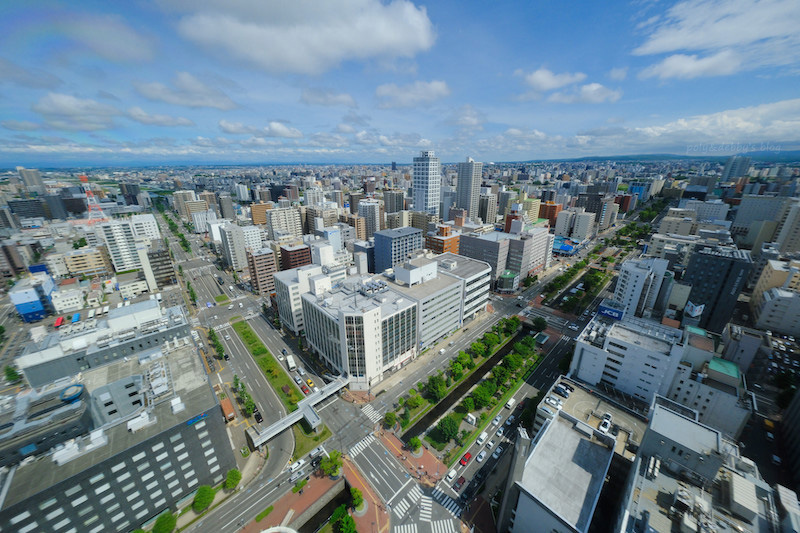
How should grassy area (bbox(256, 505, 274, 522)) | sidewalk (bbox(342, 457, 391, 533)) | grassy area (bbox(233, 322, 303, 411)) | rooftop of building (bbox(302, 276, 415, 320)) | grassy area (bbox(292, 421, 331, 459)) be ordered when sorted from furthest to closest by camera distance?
rooftop of building (bbox(302, 276, 415, 320)) → grassy area (bbox(233, 322, 303, 411)) → grassy area (bbox(292, 421, 331, 459)) → grassy area (bbox(256, 505, 274, 522)) → sidewalk (bbox(342, 457, 391, 533))

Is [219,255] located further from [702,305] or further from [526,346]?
[702,305]

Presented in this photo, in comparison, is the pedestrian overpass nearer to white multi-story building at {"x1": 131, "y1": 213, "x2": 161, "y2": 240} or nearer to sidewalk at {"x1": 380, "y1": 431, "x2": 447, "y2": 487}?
sidewalk at {"x1": 380, "y1": 431, "x2": 447, "y2": 487}

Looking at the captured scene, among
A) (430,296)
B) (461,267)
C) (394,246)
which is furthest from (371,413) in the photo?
(394,246)

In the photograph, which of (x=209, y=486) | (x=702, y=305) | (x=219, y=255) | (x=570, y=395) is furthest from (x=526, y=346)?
(x=219, y=255)

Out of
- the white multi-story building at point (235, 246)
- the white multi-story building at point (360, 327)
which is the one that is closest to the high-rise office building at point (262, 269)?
the white multi-story building at point (235, 246)

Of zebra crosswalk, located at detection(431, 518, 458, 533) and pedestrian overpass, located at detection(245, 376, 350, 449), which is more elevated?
pedestrian overpass, located at detection(245, 376, 350, 449)

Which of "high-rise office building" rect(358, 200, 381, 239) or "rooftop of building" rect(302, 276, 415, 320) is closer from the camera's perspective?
"rooftop of building" rect(302, 276, 415, 320)

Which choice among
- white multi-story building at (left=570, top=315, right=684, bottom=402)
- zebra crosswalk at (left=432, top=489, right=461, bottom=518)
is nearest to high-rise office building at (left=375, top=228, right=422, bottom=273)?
white multi-story building at (left=570, top=315, right=684, bottom=402)
